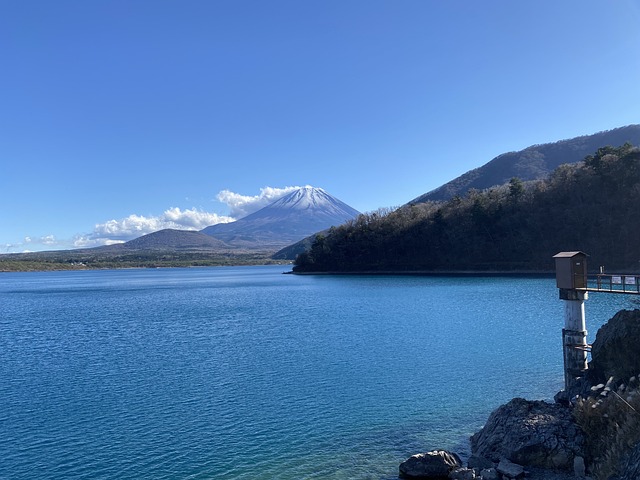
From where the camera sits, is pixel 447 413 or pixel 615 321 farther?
pixel 447 413

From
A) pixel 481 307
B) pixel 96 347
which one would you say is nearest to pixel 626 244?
pixel 481 307

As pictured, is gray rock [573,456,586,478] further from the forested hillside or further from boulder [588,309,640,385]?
the forested hillside

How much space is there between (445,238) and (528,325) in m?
66.0

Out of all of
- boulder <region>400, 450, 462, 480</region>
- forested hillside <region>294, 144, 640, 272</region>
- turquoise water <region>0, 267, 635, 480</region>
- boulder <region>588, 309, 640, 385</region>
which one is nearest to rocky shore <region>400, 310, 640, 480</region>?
boulder <region>400, 450, 462, 480</region>

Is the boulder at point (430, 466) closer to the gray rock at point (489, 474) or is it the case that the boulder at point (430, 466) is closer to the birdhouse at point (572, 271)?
the gray rock at point (489, 474)

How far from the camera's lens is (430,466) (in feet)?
37.4

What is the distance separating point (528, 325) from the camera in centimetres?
3228

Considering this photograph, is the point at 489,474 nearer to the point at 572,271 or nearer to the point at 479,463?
the point at 479,463

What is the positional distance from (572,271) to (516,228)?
73475mm

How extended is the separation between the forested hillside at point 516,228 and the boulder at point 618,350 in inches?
2546

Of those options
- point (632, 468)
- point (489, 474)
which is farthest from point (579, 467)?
point (632, 468)

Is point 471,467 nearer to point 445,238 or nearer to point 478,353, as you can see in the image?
point 478,353

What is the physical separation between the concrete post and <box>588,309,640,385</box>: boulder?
5.15 ft

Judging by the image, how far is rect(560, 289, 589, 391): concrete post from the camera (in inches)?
660
